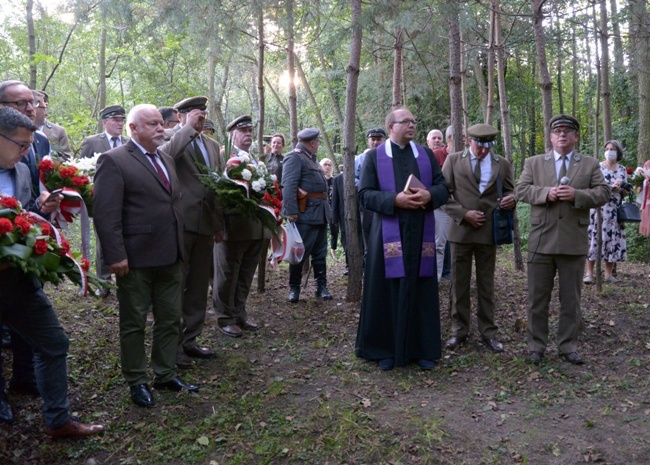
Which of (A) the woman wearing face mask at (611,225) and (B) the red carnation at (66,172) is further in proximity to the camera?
(A) the woman wearing face mask at (611,225)

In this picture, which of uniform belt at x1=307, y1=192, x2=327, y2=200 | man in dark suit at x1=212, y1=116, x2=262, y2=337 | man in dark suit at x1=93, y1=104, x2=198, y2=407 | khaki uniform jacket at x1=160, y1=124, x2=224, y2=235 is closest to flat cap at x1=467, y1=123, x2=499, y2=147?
man in dark suit at x1=212, y1=116, x2=262, y2=337

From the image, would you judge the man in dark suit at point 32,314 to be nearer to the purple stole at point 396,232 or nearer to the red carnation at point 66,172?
the red carnation at point 66,172

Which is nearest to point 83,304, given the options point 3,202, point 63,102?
point 3,202

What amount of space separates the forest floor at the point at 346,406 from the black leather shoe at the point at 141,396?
0.19 feet

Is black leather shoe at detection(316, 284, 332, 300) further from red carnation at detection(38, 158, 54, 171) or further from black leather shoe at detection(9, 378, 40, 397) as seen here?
red carnation at detection(38, 158, 54, 171)

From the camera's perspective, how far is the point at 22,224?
3.36 meters

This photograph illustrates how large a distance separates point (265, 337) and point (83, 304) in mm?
2442

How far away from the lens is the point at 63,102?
70.1ft

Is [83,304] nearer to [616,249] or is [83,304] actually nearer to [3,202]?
[3,202]

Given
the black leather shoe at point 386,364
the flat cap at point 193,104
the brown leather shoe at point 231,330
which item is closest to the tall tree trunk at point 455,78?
the black leather shoe at point 386,364

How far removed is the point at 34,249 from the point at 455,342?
4252 mm

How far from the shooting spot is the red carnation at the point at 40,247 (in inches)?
134

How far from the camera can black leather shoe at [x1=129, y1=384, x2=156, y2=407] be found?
4531mm

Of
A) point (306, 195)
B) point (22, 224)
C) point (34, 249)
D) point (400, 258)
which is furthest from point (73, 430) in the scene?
point (306, 195)
